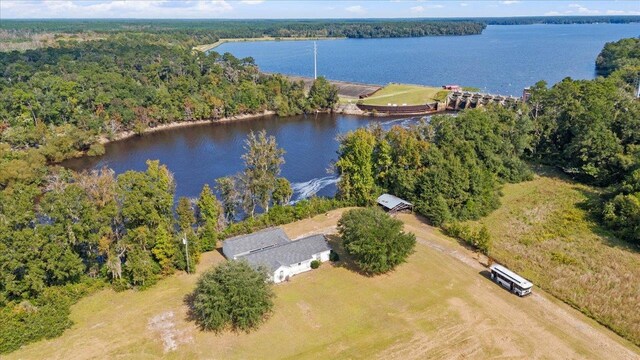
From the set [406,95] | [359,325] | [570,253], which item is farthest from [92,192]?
[406,95]

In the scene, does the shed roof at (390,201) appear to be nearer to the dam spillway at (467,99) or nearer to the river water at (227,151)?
the river water at (227,151)

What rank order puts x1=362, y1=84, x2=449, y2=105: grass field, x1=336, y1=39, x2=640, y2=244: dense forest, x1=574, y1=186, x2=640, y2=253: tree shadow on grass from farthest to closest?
x1=362, y1=84, x2=449, y2=105: grass field → x1=336, y1=39, x2=640, y2=244: dense forest → x1=574, y1=186, x2=640, y2=253: tree shadow on grass

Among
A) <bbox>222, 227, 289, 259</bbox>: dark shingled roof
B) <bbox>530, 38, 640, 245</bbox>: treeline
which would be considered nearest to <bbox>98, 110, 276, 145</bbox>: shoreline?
<bbox>222, 227, 289, 259</bbox>: dark shingled roof

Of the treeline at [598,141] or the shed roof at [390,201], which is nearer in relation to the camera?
the treeline at [598,141]

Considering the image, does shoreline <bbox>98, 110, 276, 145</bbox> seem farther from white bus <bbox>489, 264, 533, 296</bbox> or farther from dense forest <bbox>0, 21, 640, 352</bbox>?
white bus <bbox>489, 264, 533, 296</bbox>

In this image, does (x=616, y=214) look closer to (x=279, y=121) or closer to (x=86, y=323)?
(x=86, y=323)

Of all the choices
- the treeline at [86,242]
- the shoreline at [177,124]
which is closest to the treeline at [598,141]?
the treeline at [86,242]
